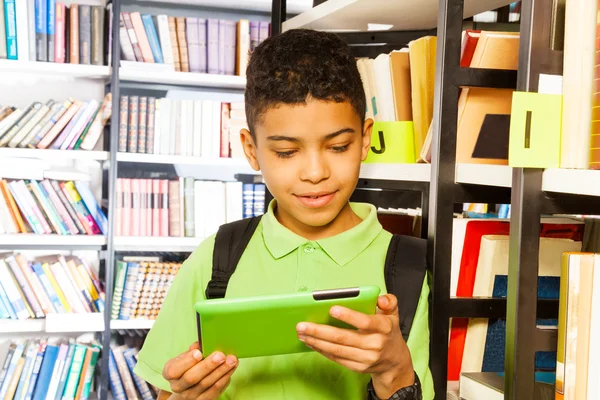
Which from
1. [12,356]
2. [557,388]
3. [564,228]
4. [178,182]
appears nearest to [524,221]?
[557,388]

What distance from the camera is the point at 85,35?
3225mm

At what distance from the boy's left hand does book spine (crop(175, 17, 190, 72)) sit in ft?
8.55

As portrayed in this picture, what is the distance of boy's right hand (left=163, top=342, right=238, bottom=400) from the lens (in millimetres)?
926

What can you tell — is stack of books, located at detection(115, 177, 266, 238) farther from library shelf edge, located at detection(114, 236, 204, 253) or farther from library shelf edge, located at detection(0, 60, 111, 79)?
library shelf edge, located at detection(0, 60, 111, 79)

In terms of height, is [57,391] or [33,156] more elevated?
[33,156]

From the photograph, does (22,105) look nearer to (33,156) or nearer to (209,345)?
(33,156)

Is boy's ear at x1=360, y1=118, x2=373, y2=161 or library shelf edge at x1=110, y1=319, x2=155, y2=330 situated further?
library shelf edge at x1=110, y1=319, x2=155, y2=330

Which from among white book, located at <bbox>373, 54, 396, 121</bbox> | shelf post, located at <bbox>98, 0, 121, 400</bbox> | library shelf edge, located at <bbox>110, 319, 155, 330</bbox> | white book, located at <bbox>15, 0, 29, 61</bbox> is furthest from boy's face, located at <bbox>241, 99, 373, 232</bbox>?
white book, located at <bbox>15, 0, 29, 61</bbox>

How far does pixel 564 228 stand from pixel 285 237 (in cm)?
44

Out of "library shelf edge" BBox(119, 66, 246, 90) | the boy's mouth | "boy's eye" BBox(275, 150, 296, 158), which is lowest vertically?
the boy's mouth

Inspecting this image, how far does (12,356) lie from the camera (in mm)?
3152

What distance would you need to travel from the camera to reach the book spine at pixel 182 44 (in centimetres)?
333

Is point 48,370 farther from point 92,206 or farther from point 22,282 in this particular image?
point 92,206

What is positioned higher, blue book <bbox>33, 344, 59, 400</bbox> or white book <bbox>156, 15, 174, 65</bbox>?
white book <bbox>156, 15, 174, 65</bbox>
